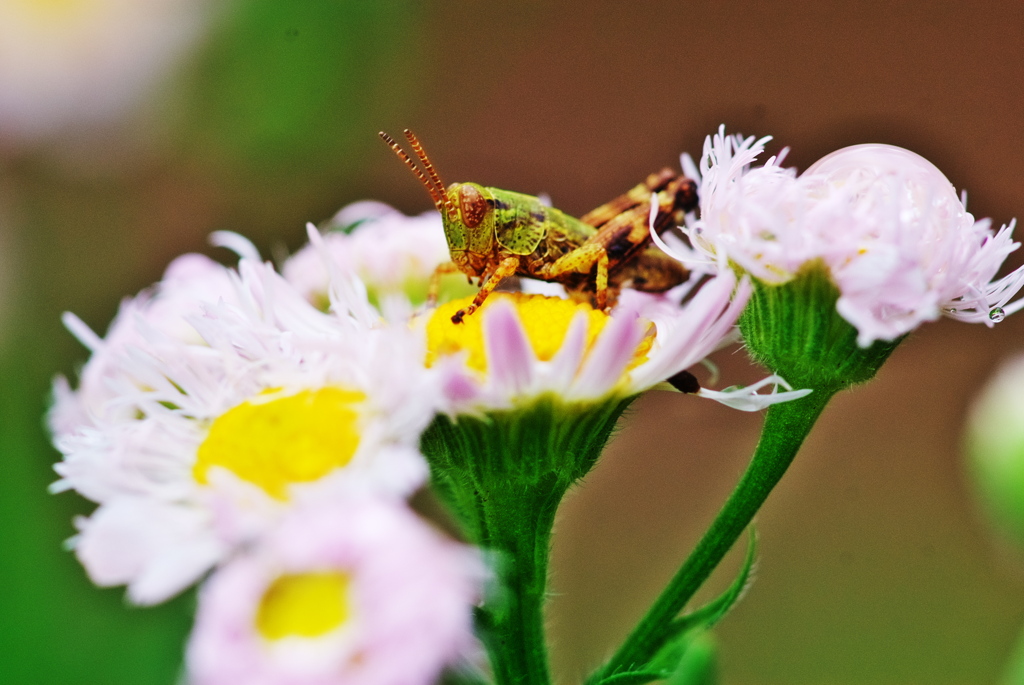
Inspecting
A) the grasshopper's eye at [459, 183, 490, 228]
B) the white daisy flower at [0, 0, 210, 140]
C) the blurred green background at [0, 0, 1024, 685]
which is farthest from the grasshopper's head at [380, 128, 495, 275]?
the white daisy flower at [0, 0, 210, 140]

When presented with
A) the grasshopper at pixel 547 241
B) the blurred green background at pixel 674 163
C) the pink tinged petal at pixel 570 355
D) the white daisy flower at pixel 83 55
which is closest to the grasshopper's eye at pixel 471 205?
the grasshopper at pixel 547 241

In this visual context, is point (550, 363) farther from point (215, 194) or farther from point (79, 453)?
point (215, 194)

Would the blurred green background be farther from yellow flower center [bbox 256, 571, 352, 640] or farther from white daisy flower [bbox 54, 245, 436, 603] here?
yellow flower center [bbox 256, 571, 352, 640]

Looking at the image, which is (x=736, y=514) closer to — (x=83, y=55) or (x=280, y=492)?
(x=280, y=492)

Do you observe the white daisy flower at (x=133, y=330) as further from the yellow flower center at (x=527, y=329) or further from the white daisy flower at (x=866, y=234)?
the white daisy flower at (x=866, y=234)

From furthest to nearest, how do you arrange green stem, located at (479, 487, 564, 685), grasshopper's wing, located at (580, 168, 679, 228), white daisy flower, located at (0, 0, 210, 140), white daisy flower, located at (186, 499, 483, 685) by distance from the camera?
white daisy flower, located at (0, 0, 210, 140) → grasshopper's wing, located at (580, 168, 679, 228) → green stem, located at (479, 487, 564, 685) → white daisy flower, located at (186, 499, 483, 685)

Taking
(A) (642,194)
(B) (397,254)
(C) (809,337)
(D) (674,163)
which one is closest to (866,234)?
(C) (809,337)
